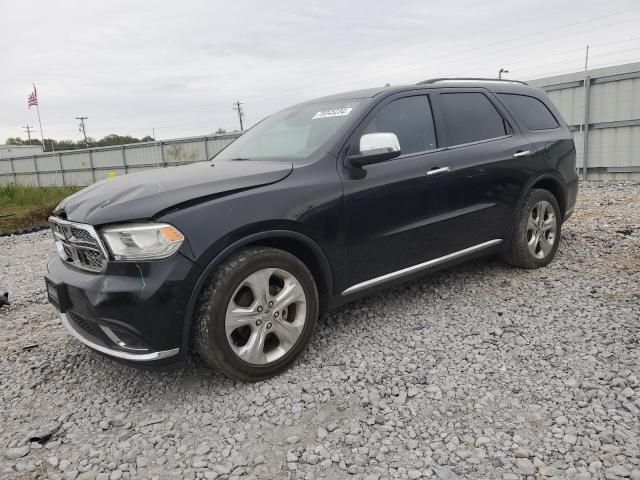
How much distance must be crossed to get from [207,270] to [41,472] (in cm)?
122

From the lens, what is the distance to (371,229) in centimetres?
328

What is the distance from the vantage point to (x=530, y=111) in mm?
4703

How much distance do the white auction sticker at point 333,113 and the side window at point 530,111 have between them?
70.9 inches

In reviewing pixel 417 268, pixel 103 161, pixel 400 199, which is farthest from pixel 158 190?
pixel 103 161

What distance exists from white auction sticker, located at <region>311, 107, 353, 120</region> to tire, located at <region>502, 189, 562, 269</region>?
1942 mm

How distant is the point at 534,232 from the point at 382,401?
2.71 metres

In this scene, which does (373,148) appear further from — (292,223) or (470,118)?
(470,118)

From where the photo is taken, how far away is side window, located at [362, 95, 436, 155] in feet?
11.6

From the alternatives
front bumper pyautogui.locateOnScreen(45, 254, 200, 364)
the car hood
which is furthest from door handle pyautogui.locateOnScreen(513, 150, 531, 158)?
front bumper pyautogui.locateOnScreen(45, 254, 200, 364)

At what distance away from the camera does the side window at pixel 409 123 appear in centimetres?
353

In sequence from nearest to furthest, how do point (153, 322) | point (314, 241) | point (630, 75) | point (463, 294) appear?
point (153, 322) → point (314, 241) → point (463, 294) → point (630, 75)

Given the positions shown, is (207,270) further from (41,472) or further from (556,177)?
(556,177)

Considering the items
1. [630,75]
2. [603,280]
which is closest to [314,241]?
[603,280]

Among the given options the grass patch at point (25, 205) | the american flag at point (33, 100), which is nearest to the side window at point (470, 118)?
the grass patch at point (25, 205)
